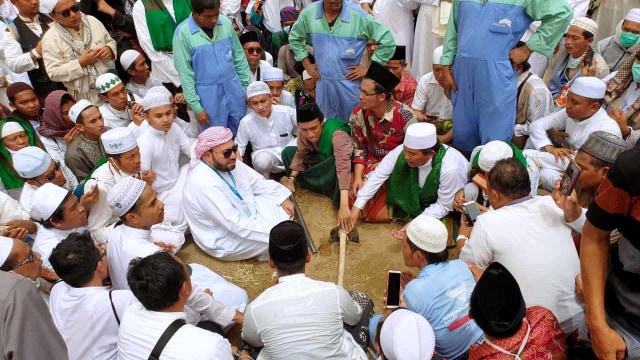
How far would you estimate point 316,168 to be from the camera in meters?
4.70

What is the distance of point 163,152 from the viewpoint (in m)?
4.62

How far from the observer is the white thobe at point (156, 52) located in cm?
538

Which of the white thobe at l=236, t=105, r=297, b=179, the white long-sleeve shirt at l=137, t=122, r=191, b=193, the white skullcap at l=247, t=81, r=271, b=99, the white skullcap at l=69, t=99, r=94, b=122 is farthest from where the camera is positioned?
the white thobe at l=236, t=105, r=297, b=179

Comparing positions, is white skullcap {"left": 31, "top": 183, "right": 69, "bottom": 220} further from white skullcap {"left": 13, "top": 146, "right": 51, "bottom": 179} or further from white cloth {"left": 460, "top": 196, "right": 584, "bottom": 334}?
white cloth {"left": 460, "top": 196, "right": 584, "bottom": 334}

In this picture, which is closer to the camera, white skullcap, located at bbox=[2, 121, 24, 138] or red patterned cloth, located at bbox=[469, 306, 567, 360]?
red patterned cloth, located at bbox=[469, 306, 567, 360]

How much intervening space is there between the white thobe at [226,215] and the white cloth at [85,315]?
55.5 inches

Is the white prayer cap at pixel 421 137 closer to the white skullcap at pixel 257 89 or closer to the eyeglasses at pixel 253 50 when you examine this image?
the white skullcap at pixel 257 89

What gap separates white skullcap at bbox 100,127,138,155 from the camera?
395 centimetres

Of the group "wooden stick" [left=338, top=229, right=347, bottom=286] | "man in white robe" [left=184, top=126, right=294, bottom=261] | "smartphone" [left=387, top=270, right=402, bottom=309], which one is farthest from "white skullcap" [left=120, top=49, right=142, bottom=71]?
"smartphone" [left=387, top=270, right=402, bottom=309]

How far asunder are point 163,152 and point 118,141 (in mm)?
683

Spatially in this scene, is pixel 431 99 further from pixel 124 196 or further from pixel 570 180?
pixel 124 196

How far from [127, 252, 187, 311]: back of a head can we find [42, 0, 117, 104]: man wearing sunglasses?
3.47 metres

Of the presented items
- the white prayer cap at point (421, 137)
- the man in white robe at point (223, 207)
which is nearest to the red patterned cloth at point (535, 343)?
the white prayer cap at point (421, 137)

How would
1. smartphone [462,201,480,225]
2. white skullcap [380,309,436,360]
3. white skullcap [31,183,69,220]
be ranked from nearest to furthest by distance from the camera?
1. white skullcap [380,309,436,360]
2. white skullcap [31,183,69,220]
3. smartphone [462,201,480,225]
